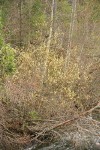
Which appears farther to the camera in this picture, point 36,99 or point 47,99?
point 47,99

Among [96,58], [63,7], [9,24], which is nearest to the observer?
[96,58]

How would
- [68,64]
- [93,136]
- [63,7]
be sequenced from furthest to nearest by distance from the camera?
[63,7]
[68,64]
[93,136]

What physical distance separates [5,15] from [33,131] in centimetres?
1225

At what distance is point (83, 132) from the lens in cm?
1816

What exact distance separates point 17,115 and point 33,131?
100 centimetres

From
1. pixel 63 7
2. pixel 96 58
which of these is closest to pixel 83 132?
pixel 96 58

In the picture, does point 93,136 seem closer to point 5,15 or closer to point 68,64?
point 68,64

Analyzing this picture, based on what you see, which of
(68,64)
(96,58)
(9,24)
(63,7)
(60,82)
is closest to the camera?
(60,82)

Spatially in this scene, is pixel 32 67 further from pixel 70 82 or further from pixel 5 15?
pixel 5 15

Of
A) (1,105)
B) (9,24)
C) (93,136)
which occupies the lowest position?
(93,136)

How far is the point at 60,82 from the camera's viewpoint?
2047 cm

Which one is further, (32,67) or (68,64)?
(68,64)

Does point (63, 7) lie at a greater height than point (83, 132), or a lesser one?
greater

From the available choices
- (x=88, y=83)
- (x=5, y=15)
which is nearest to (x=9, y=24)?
(x=5, y=15)
